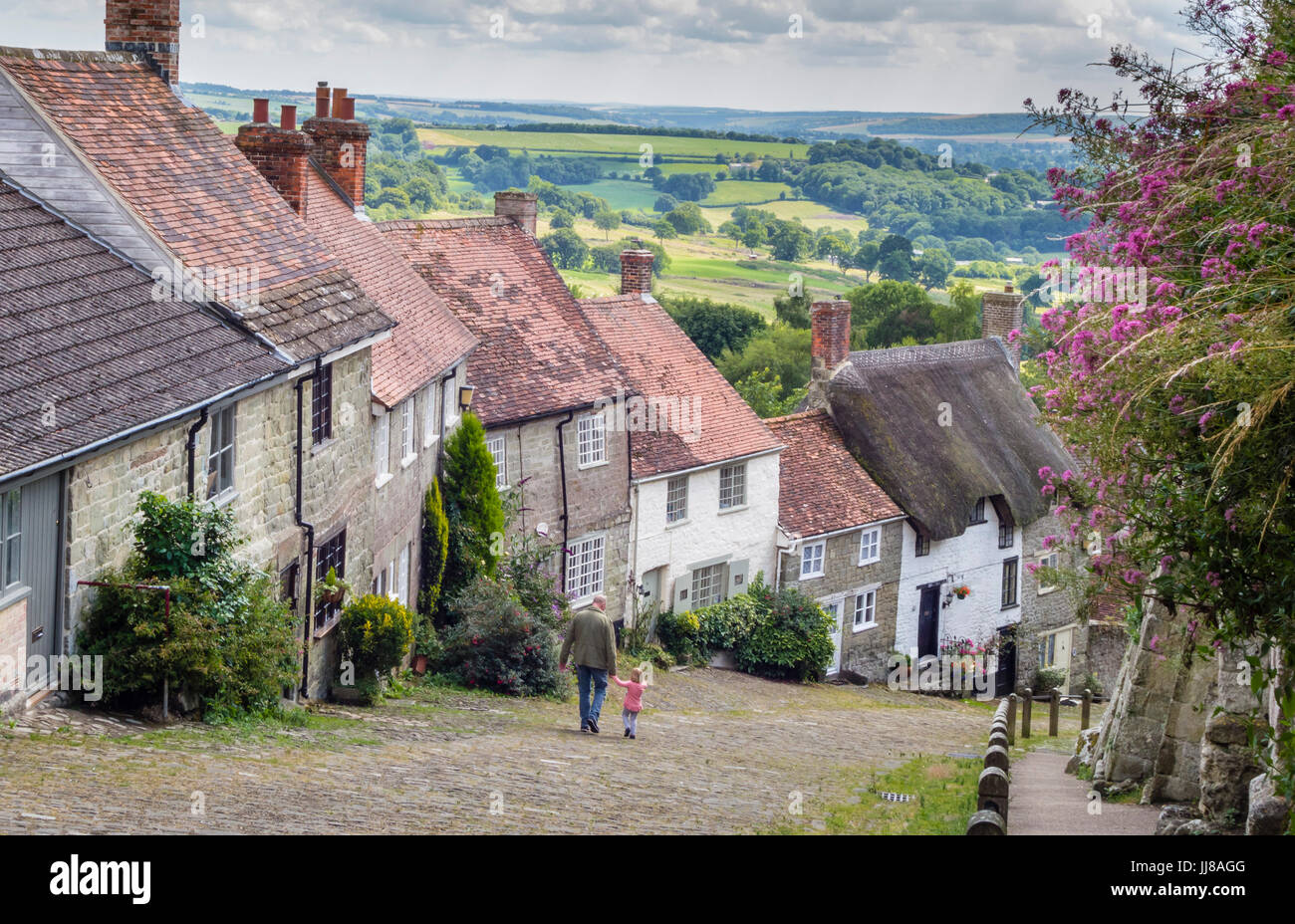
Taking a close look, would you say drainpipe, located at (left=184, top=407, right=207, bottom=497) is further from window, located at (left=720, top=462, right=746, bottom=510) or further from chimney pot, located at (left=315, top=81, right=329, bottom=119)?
window, located at (left=720, top=462, right=746, bottom=510)

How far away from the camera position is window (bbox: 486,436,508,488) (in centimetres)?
2698

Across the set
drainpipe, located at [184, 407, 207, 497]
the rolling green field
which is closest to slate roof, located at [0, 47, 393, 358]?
drainpipe, located at [184, 407, 207, 497]

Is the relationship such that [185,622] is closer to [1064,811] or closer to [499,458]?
[1064,811]

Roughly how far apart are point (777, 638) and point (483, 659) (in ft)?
37.0

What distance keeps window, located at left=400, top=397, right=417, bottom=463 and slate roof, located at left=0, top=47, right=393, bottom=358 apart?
3158mm

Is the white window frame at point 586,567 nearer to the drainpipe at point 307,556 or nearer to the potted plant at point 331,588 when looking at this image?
the potted plant at point 331,588

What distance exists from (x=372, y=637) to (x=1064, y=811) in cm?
1012

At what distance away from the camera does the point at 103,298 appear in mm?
14203

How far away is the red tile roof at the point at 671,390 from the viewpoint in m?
31.8

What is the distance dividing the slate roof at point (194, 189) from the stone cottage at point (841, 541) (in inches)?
682

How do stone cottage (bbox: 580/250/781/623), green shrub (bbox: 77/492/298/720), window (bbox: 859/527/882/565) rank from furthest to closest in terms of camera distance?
window (bbox: 859/527/882/565)
stone cottage (bbox: 580/250/781/623)
green shrub (bbox: 77/492/298/720)

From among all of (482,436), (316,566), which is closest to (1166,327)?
(316,566)

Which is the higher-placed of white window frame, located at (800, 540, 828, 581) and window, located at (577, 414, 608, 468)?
window, located at (577, 414, 608, 468)

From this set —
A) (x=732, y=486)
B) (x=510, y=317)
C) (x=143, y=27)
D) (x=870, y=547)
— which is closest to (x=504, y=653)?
(x=510, y=317)
